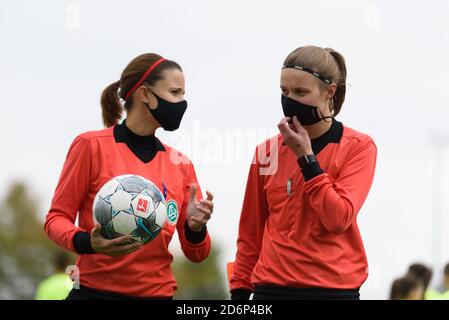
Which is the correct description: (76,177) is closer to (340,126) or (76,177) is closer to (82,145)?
(82,145)

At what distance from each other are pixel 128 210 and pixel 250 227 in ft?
3.41

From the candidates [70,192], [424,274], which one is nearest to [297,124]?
[70,192]

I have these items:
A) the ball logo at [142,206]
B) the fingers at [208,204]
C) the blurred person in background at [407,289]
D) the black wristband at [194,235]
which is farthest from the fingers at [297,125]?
the blurred person in background at [407,289]

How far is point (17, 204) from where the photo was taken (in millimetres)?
66562

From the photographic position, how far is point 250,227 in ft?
27.9

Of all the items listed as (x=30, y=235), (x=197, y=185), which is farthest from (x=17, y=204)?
(x=197, y=185)

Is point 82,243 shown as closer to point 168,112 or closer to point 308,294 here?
point 168,112

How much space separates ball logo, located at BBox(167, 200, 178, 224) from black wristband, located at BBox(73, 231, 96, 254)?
1.97 feet

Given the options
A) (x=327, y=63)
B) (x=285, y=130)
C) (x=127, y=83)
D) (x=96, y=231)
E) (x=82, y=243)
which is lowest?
(x=82, y=243)

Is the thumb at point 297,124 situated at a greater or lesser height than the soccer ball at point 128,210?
greater

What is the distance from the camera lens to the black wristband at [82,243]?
26.2 ft

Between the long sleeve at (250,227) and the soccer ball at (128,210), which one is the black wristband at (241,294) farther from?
the soccer ball at (128,210)

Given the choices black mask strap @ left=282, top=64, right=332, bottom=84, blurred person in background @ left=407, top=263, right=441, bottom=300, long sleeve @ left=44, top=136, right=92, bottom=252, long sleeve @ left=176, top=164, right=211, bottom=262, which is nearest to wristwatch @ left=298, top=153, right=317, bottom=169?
black mask strap @ left=282, top=64, right=332, bottom=84

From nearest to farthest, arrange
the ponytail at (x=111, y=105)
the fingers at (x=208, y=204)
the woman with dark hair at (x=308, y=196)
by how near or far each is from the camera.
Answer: the woman with dark hair at (x=308, y=196)
the fingers at (x=208, y=204)
the ponytail at (x=111, y=105)
